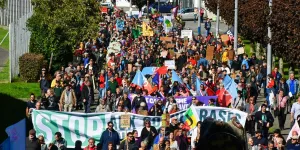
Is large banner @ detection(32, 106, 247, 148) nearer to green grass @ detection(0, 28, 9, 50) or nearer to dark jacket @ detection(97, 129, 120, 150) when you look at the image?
dark jacket @ detection(97, 129, 120, 150)

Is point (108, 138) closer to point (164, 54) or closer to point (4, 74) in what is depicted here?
point (164, 54)

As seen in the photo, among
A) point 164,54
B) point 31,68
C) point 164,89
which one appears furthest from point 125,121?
point 164,54

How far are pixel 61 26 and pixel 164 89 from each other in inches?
613

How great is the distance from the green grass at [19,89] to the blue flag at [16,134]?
1917cm

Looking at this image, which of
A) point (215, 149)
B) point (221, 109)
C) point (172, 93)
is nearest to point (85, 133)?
point (221, 109)

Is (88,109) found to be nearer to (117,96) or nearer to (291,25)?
(117,96)

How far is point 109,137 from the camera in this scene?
68.8 feet

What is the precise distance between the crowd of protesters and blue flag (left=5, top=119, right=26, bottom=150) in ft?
13.8

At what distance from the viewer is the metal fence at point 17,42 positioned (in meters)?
40.5

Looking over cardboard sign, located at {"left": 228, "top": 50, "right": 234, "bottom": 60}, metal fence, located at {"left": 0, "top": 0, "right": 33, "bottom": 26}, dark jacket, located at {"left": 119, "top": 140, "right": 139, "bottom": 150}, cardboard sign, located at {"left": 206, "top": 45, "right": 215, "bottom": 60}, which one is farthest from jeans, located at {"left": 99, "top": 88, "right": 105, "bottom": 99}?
metal fence, located at {"left": 0, "top": 0, "right": 33, "bottom": 26}

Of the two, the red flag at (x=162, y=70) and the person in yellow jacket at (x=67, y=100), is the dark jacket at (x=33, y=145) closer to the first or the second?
the person in yellow jacket at (x=67, y=100)

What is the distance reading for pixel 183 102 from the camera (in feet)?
87.4

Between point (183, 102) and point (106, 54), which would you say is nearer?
point (183, 102)

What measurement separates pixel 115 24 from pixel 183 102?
33606 millimetres
